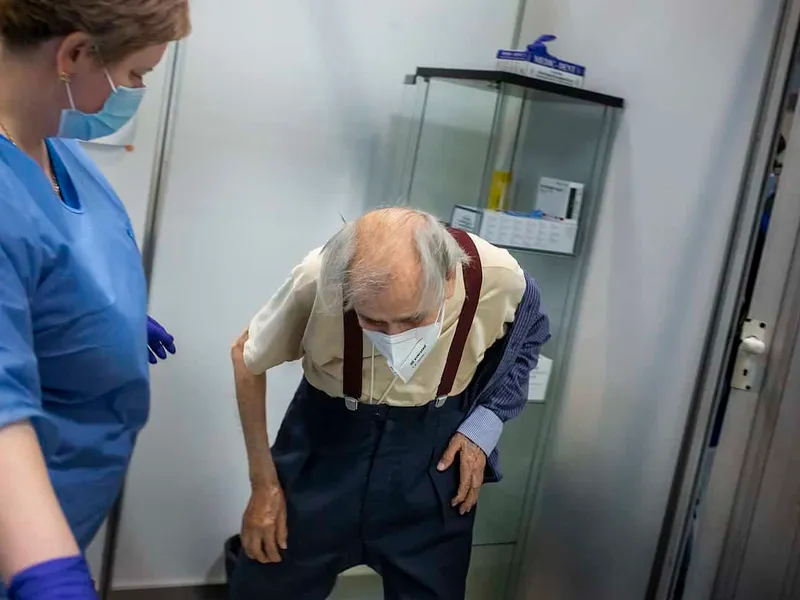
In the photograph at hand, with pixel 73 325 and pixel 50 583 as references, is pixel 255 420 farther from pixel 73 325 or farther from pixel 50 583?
pixel 50 583

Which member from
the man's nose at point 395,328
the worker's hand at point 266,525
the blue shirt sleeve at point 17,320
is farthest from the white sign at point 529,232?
the blue shirt sleeve at point 17,320

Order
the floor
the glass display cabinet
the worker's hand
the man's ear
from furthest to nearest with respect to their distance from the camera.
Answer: the floor, the glass display cabinet, the worker's hand, the man's ear

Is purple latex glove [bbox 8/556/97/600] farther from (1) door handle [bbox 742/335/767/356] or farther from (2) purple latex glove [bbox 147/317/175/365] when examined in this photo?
(1) door handle [bbox 742/335/767/356]

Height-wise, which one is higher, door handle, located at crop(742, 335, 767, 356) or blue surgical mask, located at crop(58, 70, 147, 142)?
blue surgical mask, located at crop(58, 70, 147, 142)

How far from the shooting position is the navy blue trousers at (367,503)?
1367 mm

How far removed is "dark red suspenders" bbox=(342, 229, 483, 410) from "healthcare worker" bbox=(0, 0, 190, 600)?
0.35 meters

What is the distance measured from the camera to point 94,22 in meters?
0.84

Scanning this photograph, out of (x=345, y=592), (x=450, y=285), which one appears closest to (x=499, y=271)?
(x=450, y=285)

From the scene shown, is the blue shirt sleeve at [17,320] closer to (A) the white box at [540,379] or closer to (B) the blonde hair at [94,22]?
(B) the blonde hair at [94,22]

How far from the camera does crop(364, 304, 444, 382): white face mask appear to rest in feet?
4.03

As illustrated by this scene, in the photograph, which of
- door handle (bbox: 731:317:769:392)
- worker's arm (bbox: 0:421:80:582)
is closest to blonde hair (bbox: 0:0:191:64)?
worker's arm (bbox: 0:421:80:582)

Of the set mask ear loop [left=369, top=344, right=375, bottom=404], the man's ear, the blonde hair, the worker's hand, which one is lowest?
the worker's hand

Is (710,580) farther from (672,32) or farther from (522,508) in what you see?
(672,32)

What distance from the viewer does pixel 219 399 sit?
200 centimetres
